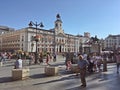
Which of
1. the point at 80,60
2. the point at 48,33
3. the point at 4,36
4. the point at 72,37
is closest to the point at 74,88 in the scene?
the point at 80,60

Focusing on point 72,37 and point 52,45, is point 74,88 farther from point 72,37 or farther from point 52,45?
point 72,37

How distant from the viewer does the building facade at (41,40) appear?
3563 inches

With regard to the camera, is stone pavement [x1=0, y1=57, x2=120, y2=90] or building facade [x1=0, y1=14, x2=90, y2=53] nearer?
stone pavement [x1=0, y1=57, x2=120, y2=90]

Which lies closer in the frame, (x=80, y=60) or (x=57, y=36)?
(x=80, y=60)

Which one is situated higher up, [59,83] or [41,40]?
[41,40]

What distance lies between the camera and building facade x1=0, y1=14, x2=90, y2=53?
9051 centimetres

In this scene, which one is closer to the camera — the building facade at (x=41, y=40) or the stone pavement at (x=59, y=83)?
the stone pavement at (x=59, y=83)

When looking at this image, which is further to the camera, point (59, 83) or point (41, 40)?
point (41, 40)

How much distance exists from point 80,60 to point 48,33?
91653mm

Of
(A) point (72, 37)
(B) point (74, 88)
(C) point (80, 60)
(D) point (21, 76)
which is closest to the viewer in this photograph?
(B) point (74, 88)

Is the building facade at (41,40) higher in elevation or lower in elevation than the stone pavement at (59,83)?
higher

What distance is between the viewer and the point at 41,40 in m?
95.1

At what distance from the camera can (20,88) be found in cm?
961

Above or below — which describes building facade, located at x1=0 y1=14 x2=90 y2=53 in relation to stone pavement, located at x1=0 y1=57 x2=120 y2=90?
above
